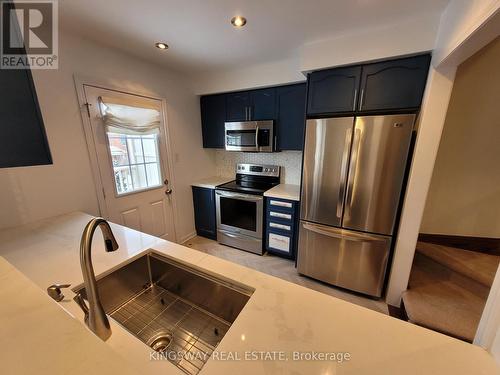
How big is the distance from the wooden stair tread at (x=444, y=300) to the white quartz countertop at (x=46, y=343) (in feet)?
6.70

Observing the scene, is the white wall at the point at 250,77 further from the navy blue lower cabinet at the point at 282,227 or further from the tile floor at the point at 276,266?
the tile floor at the point at 276,266

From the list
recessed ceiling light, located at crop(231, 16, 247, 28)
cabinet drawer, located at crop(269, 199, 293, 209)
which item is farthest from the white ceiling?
cabinet drawer, located at crop(269, 199, 293, 209)

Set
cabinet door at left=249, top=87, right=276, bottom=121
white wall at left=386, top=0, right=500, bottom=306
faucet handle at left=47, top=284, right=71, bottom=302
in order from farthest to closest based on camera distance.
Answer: cabinet door at left=249, top=87, right=276, bottom=121
white wall at left=386, top=0, right=500, bottom=306
faucet handle at left=47, top=284, right=71, bottom=302

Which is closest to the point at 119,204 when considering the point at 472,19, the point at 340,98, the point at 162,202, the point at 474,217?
the point at 162,202

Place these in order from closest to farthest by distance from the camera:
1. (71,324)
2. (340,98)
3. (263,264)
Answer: (71,324) < (340,98) < (263,264)

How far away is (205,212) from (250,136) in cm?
132

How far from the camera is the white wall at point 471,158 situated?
193cm

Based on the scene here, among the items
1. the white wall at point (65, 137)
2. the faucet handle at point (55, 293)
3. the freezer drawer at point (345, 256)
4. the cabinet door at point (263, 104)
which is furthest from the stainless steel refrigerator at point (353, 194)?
the white wall at point (65, 137)

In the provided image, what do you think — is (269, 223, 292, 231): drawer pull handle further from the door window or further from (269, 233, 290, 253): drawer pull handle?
the door window

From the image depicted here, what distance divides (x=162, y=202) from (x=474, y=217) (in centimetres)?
363

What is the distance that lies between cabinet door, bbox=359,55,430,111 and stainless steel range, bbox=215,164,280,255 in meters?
1.45

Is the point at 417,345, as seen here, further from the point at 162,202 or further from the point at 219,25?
the point at 162,202

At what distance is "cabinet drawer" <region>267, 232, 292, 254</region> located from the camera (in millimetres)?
2453

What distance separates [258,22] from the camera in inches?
60.0
